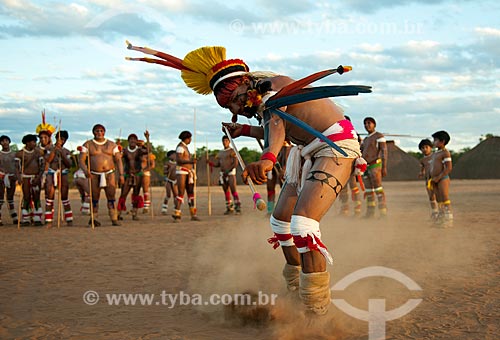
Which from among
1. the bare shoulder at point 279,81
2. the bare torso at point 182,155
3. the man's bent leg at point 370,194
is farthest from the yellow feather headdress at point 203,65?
the bare torso at point 182,155

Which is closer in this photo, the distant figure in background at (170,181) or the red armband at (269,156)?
the red armband at (269,156)

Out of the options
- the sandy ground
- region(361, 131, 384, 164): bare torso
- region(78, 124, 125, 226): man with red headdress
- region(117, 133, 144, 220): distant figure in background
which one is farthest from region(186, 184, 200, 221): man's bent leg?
region(361, 131, 384, 164): bare torso

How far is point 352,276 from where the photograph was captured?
5684 millimetres

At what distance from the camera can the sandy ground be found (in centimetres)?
394

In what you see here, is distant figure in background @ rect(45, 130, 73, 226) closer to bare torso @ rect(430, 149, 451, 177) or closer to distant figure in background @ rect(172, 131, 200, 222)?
distant figure in background @ rect(172, 131, 200, 222)

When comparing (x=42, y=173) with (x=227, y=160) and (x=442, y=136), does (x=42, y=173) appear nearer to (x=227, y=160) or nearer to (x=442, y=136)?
(x=227, y=160)

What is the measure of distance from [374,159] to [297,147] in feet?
25.3

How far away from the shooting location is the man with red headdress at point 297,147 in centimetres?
390

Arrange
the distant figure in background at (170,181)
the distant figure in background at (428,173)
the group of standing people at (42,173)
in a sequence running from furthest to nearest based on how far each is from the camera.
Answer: the distant figure in background at (170,181), the group of standing people at (42,173), the distant figure in background at (428,173)

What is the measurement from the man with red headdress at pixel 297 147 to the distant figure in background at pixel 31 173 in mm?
8699

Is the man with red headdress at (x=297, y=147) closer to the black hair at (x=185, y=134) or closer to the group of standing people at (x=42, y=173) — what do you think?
the group of standing people at (x=42, y=173)

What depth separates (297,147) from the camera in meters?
4.55

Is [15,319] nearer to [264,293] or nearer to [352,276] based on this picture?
[264,293]

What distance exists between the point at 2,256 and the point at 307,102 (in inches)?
210
